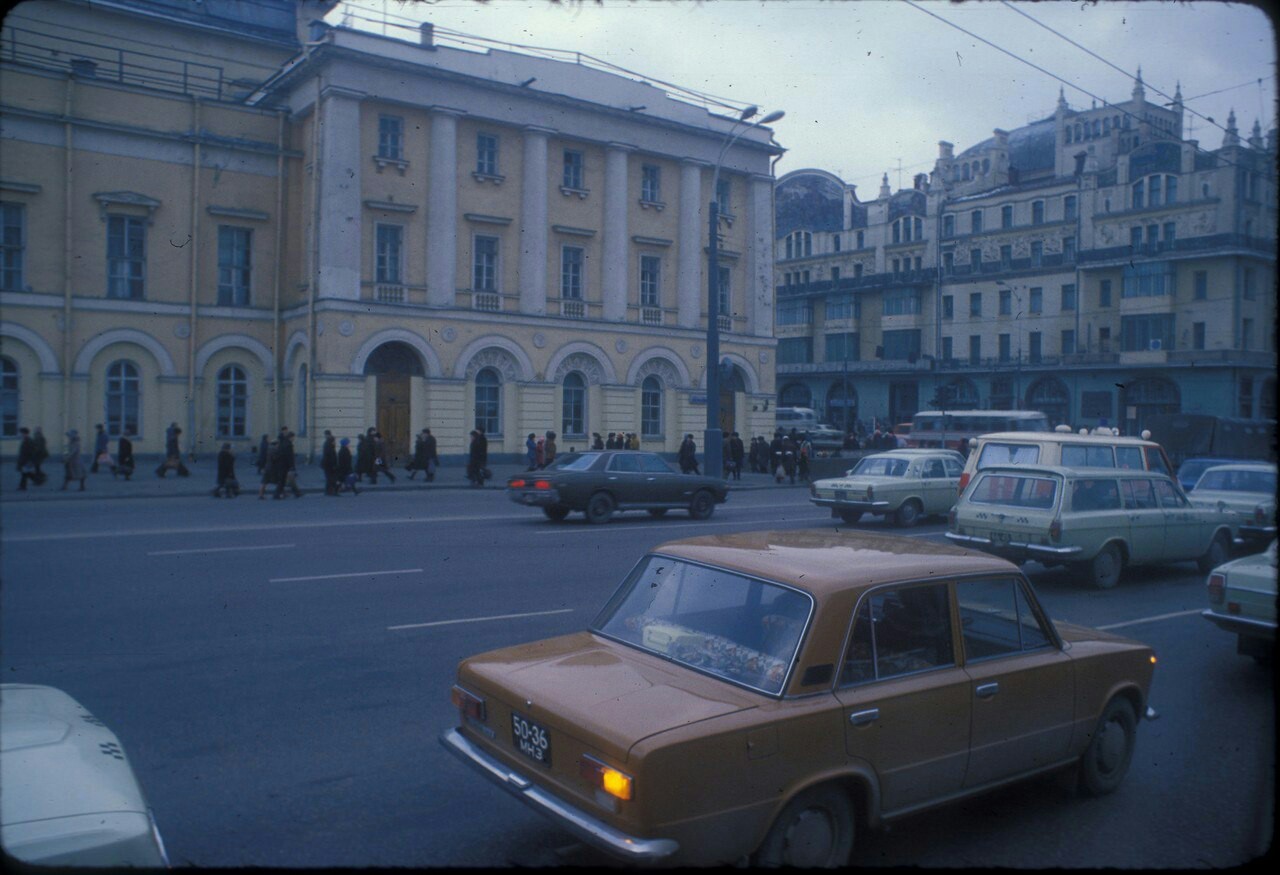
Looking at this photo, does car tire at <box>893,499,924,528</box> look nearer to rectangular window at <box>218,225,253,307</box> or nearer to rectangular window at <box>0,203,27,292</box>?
rectangular window at <box>218,225,253,307</box>

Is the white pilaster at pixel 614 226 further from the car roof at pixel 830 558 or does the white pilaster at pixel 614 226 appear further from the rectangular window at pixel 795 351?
the car roof at pixel 830 558

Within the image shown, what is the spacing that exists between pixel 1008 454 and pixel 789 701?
40.1ft

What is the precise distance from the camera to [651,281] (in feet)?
127

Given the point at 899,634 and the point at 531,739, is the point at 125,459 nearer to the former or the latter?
the point at 531,739

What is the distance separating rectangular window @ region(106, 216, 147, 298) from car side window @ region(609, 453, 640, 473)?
19.3 meters

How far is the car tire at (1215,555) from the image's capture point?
42.4ft

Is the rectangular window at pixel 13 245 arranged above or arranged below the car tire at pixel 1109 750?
above

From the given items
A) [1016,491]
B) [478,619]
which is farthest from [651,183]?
[478,619]

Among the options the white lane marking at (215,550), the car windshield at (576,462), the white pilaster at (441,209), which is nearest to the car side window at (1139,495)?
the car windshield at (576,462)

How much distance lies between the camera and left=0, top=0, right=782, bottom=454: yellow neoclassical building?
92.3ft

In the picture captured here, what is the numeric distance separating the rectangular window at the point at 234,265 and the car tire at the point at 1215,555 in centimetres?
2893

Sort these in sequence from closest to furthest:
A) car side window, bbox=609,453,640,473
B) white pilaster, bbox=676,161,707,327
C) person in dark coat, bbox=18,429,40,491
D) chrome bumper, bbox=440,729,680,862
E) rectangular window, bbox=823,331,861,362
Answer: chrome bumper, bbox=440,729,680,862 → car side window, bbox=609,453,640,473 → person in dark coat, bbox=18,429,40,491 → white pilaster, bbox=676,161,707,327 → rectangular window, bbox=823,331,861,362

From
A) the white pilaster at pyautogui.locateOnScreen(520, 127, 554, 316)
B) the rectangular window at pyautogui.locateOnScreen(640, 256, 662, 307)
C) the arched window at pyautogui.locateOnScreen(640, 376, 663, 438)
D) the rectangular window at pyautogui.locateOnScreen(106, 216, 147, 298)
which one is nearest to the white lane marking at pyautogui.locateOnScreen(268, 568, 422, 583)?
the rectangular window at pyautogui.locateOnScreen(106, 216, 147, 298)

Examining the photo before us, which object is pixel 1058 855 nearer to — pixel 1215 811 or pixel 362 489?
pixel 1215 811
